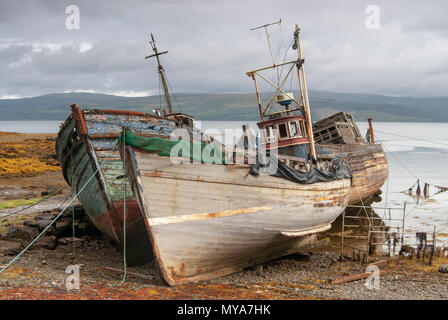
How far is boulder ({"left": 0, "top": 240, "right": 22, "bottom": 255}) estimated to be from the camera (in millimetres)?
11695

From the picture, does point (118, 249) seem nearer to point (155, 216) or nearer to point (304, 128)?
point (155, 216)

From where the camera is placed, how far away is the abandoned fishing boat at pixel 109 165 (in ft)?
41.0

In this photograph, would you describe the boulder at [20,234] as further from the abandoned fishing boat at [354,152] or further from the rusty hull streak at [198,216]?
the abandoned fishing boat at [354,152]

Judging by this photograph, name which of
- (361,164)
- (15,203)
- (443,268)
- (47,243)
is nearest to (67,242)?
(47,243)

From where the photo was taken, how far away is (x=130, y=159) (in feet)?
31.7

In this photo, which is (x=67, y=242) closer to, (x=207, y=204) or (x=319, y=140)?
(x=207, y=204)

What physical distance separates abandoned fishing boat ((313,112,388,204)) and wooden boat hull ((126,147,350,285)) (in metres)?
10.9

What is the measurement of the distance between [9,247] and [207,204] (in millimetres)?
6609

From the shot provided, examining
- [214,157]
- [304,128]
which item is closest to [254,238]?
[214,157]

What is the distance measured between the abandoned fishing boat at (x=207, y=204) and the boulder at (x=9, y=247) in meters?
4.88
